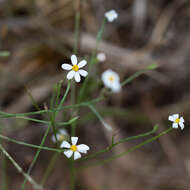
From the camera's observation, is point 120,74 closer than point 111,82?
No

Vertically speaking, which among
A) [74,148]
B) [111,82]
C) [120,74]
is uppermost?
[120,74]

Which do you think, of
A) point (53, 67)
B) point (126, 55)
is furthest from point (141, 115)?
point (53, 67)

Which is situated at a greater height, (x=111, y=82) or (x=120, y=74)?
(x=120, y=74)

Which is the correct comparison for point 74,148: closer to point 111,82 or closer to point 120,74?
point 111,82

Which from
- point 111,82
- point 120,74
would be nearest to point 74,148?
point 111,82

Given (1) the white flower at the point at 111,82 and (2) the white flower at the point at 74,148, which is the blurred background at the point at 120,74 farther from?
(2) the white flower at the point at 74,148

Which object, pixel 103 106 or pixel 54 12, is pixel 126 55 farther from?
pixel 54 12

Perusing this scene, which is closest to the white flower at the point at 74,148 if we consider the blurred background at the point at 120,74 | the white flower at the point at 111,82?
the white flower at the point at 111,82

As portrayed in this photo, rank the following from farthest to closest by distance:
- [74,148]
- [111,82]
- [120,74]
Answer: [120,74], [111,82], [74,148]
